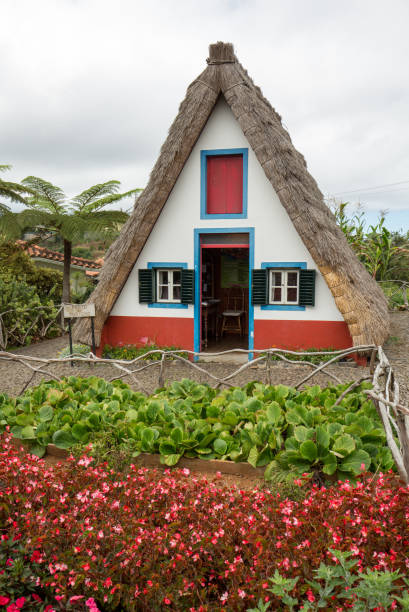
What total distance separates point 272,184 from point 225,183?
107 cm

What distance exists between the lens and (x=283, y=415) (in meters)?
3.95

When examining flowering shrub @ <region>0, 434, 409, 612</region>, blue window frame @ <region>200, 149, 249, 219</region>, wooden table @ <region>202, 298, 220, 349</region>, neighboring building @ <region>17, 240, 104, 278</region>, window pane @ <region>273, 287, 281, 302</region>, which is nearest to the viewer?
flowering shrub @ <region>0, 434, 409, 612</region>

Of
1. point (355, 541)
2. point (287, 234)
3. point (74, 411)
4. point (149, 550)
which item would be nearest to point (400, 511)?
point (355, 541)

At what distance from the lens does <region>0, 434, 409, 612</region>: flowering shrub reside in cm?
A: 202

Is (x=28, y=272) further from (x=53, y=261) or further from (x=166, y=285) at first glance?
(x=166, y=285)

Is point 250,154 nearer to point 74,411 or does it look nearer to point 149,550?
point 74,411

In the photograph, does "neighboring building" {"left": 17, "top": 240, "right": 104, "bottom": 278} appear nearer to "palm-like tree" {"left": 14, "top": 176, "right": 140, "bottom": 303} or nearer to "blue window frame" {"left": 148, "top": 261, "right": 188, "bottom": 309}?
"palm-like tree" {"left": 14, "top": 176, "right": 140, "bottom": 303}

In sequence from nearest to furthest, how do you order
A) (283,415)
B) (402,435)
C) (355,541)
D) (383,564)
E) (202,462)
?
1. (383,564)
2. (355,541)
3. (402,435)
4. (202,462)
5. (283,415)

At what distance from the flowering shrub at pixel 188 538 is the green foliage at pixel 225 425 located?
0.43m

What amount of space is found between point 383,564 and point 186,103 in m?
9.08

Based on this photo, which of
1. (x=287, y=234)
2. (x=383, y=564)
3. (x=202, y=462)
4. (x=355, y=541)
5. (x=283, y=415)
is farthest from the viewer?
(x=287, y=234)

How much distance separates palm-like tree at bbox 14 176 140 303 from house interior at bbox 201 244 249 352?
302cm

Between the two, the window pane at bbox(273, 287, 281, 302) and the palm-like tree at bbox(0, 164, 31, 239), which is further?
the palm-like tree at bbox(0, 164, 31, 239)

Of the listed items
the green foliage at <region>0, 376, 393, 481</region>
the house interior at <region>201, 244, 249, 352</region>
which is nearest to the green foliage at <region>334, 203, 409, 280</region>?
the house interior at <region>201, 244, 249, 352</region>
